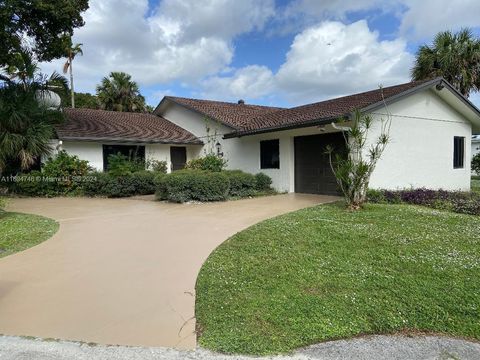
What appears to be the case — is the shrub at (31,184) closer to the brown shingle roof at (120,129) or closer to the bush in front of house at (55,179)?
the bush in front of house at (55,179)

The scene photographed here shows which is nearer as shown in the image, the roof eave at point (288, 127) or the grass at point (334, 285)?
the grass at point (334, 285)

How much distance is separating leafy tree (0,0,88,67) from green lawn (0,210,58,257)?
6182mm

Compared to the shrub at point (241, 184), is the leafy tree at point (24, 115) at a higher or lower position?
higher

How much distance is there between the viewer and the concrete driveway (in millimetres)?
3637

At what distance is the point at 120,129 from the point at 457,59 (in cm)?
1723

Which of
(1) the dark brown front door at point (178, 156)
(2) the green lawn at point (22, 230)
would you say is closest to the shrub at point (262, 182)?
(1) the dark brown front door at point (178, 156)

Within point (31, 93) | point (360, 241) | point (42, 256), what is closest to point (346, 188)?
point (360, 241)

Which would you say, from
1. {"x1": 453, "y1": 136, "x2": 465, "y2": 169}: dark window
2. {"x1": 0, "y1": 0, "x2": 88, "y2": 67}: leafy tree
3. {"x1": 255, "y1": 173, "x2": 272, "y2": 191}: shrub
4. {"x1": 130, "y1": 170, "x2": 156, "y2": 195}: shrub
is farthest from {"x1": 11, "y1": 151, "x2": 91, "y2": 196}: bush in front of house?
{"x1": 453, "y1": 136, "x2": 465, "y2": 169}: dark window

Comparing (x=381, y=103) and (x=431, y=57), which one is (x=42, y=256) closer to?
(x=381, y=103)

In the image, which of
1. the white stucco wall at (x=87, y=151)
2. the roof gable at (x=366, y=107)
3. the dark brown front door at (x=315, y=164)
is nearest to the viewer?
the roof gable at (x=366, y=107)

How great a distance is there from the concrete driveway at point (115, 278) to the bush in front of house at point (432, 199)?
373 centimetres

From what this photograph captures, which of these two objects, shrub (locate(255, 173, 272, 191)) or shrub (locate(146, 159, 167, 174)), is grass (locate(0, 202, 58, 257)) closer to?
shrub (locate(255, 173, 272, 191))

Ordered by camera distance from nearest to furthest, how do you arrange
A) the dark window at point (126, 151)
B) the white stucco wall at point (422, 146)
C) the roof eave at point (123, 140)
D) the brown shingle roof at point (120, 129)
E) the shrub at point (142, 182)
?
the white stucco wall at point (422, 146)
the shrub at point (142, 182)
the roof eave at point (123, 140)
the brown shingle roof at point (120, 129)
the dark window at point (126, 151)

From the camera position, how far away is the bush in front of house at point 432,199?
381 inches
